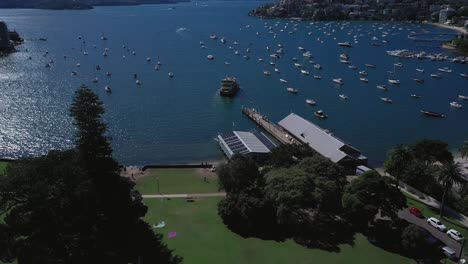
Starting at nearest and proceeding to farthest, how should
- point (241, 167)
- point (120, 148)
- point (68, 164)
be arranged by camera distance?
point (68, 164) → point (241, 167) → point (120, 148)

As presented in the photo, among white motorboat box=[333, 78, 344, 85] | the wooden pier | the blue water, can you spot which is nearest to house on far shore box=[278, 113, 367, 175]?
the wooden pier

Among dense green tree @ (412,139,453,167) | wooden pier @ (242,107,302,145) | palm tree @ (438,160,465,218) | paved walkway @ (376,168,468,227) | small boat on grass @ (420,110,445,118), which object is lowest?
small boat on grass @ (420,110,445,118)

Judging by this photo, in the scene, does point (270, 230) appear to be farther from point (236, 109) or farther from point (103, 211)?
point (236, 109)

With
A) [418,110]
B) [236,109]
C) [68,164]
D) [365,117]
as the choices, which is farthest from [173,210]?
[418,110]

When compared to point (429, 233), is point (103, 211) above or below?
above

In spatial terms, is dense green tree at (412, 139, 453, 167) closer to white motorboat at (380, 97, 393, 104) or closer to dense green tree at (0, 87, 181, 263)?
dense green tree at (0, 87, 181, 263)

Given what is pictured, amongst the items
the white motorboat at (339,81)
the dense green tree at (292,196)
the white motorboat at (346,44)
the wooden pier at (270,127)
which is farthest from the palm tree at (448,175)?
the white motorboat at (346,44)

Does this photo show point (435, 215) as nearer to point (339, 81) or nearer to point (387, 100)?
point (387, 100)

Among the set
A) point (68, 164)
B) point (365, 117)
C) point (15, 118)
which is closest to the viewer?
point (68, 164)
